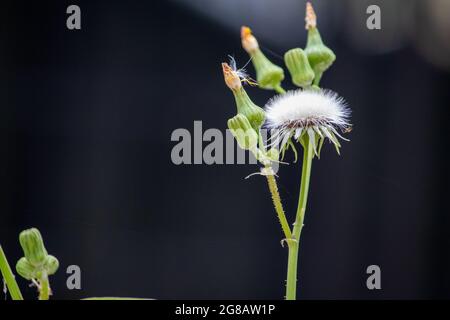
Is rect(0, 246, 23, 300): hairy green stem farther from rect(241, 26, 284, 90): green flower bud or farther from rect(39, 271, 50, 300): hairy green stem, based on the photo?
rect(241, 26, 284, 90): green flower bud

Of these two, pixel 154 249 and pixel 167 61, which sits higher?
pixel 167 61

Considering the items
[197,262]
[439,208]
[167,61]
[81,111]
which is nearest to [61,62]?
[81,111]

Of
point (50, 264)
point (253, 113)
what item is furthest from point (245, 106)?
point (50, 264)

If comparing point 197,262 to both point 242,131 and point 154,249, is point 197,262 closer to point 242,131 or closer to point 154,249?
point 154,249

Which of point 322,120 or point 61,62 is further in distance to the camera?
point 61,62

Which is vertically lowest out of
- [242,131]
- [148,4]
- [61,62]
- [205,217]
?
[205,217]

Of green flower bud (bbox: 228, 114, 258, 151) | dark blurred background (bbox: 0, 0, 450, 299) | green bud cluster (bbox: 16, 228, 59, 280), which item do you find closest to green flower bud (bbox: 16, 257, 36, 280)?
green bud cluster (bbox: 16, 228, 59, 280)

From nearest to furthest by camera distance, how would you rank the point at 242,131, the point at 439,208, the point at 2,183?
the point at 242,131
the point at 2,183
the point at 439,208
